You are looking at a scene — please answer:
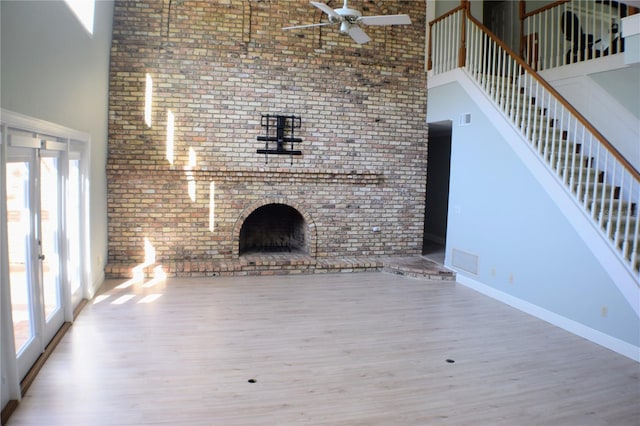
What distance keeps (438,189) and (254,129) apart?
207 inches

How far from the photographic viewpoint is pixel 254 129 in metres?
7.65

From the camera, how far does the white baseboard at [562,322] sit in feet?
15.4

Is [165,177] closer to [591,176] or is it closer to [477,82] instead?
[477,82]

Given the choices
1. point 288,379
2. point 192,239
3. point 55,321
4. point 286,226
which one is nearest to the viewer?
point 288,379

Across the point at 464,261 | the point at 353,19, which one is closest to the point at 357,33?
the point at 353,19

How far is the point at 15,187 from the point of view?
3.69 metres

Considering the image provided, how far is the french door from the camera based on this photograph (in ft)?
12.1

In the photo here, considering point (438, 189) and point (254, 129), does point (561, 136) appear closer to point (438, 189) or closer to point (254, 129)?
point (254, 129)

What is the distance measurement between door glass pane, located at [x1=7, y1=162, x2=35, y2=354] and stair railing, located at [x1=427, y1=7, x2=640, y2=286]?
5.31 meters

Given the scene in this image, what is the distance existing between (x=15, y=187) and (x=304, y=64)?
5.18 m

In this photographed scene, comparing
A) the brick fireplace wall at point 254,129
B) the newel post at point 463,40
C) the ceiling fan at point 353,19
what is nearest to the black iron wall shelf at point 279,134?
the brick fireplace wall at point 254,129

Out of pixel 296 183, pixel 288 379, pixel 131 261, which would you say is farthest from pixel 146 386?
pixel 296 183

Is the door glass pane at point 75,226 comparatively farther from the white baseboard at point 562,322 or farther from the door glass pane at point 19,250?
the white baseboard at point 562,322

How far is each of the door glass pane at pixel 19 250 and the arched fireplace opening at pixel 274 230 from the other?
457 centimetres
